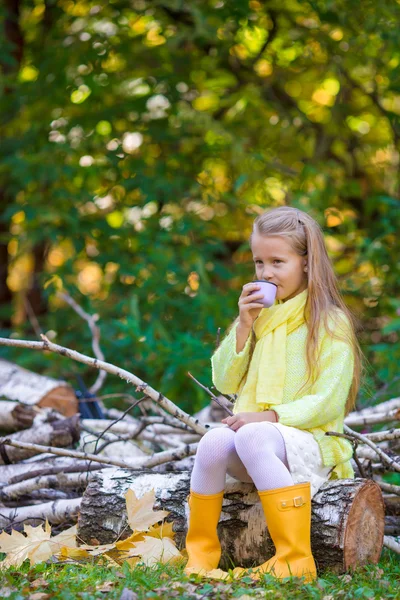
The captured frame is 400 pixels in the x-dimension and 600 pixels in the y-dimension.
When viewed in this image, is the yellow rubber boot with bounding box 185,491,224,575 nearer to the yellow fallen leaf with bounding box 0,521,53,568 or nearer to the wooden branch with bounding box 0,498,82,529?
the yellow fallen leaf with bounding box 0,521,53,568

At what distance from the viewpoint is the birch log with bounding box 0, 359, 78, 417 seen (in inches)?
196

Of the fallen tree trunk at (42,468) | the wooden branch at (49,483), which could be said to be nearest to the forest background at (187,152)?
the fallen tree trunk at (42,468)

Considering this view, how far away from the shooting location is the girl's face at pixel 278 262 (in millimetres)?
3084

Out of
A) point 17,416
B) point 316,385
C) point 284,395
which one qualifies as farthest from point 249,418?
point 17,416

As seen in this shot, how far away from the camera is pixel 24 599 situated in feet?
7.57

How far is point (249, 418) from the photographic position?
9.64 ft

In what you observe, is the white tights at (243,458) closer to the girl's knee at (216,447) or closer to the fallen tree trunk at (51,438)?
the girl's knee at (216,447)

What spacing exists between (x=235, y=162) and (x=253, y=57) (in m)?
1.52

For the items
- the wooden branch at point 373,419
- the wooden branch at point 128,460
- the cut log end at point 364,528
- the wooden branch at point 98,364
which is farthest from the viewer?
the wooden branch at point 373,419

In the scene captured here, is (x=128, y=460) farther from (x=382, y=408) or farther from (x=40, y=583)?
(x=382, y=408)

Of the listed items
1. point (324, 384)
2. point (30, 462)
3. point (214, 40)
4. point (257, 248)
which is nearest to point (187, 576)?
point (324, 384)

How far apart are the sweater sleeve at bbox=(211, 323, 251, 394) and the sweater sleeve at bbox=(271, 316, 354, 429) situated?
0.30 m

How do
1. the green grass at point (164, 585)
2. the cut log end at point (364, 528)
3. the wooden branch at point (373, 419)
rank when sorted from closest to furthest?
1. the green grass at point (164, 585)
2. the cut log end at point (364, 528)
3. the wooden branch at point (373, 419)

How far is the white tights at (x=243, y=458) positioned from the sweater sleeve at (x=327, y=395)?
0.11m
